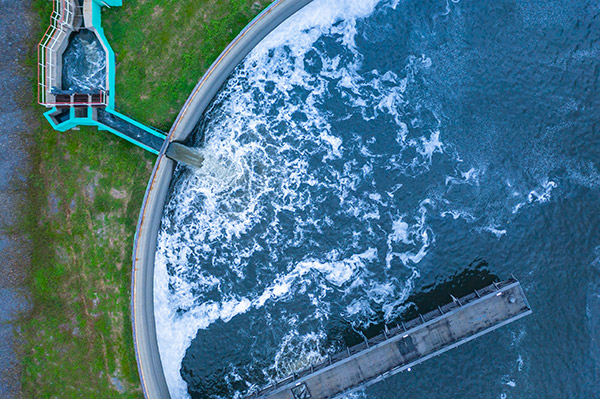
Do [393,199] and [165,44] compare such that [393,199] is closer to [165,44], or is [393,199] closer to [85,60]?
[165,44]

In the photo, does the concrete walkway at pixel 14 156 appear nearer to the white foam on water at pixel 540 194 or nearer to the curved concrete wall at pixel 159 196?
the curved concrete wall at pixel 159 196

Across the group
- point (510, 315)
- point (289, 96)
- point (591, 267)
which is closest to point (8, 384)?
point (289, 96)

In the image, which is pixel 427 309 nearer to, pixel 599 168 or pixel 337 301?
A: pixel 337 301

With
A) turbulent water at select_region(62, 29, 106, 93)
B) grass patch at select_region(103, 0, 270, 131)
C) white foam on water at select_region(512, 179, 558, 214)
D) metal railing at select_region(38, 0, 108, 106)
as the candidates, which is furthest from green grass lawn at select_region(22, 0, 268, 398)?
white foam on water at select_region(512, 179, 558, 214)

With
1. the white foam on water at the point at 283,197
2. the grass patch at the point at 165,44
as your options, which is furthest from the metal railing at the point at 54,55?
the white foam on water at the point at 283,197

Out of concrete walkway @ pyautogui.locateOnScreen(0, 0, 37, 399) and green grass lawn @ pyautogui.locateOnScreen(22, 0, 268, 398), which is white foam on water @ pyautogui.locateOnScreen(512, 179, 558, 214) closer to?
green grass lawn @ pyautogui.locateOnScreen(22, 0, 268, 398)
